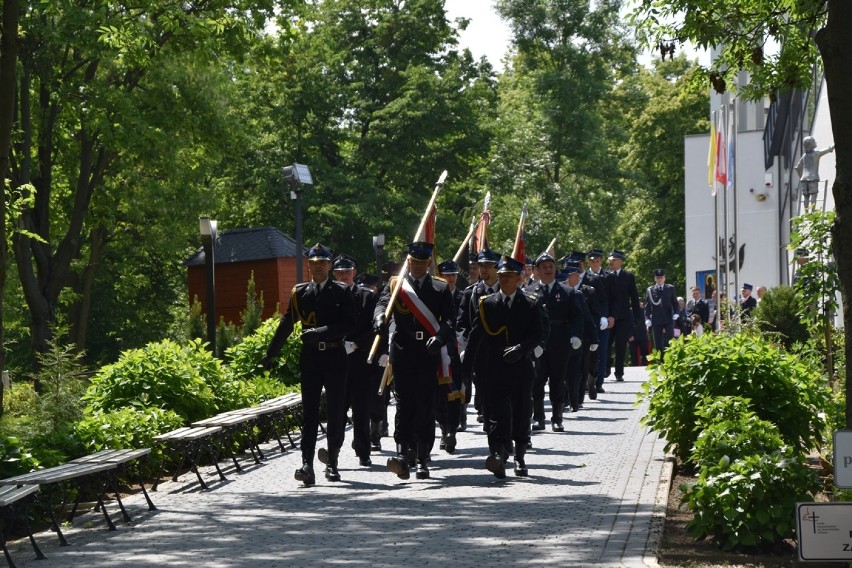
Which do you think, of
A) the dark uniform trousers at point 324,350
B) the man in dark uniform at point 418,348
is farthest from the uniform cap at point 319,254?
the man in dark uniform at point 418,348

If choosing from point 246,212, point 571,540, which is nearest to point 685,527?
point 571,540

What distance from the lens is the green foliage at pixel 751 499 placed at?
921cm

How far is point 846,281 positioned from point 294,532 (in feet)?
13.9

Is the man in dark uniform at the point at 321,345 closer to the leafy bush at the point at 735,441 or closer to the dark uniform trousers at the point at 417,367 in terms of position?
the dark uniform trousers at the point at 417,367

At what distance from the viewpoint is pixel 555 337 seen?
18.7 meters

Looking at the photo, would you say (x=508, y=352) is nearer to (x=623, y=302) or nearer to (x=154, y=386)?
(x=154, y=386)

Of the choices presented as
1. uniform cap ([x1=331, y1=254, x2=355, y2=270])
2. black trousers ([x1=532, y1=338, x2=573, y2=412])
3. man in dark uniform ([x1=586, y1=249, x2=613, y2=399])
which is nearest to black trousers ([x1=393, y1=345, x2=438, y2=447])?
uniform cap ([x1=331, y1=254, x2=355, y2=270])

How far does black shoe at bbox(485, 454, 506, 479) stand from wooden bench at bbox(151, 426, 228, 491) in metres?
2.61

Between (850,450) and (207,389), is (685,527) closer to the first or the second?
(850,450)

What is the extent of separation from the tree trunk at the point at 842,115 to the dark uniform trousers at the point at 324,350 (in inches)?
239

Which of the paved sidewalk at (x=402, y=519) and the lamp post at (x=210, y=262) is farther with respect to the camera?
the lamp post at (x=210, y=262)

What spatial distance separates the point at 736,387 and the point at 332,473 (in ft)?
13.1

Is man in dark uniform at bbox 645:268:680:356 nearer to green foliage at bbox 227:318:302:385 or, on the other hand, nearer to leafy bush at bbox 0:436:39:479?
green foliage at bbox 227:318:302:385

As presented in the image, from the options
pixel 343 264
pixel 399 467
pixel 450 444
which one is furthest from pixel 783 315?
pixel 399 467
